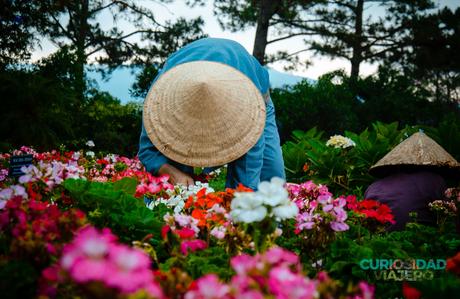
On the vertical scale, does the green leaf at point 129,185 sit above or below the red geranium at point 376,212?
above

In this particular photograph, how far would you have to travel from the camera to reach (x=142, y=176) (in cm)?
257

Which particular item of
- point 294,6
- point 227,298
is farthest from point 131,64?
point 227,298

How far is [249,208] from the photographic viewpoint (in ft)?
4.20

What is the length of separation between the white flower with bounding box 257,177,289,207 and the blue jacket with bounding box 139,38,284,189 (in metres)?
1.31

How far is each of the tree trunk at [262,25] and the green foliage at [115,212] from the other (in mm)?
10647

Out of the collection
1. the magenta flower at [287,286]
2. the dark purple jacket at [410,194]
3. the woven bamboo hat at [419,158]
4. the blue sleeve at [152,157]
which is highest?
the woven bamboo hat at [419,158]

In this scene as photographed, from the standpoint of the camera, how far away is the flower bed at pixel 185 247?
0.82 m

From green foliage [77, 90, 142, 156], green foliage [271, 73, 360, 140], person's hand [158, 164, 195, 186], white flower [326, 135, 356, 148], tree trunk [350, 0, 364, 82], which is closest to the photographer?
person's hand [158, 164, 195, 186]

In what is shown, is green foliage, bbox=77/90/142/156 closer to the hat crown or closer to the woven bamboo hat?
the woven bamboo hat

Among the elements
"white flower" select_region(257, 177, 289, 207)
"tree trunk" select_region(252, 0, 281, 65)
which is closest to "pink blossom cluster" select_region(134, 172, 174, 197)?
"white flower" select_region(257, 177, 289, 207)

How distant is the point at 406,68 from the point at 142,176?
17.3 m

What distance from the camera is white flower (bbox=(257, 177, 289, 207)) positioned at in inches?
49.2

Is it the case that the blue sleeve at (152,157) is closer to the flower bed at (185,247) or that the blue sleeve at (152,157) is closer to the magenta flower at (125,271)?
the flower bed at (185,247)

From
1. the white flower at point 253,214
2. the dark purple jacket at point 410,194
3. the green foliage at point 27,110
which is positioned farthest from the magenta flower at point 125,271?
the green foliage at point 27,110
